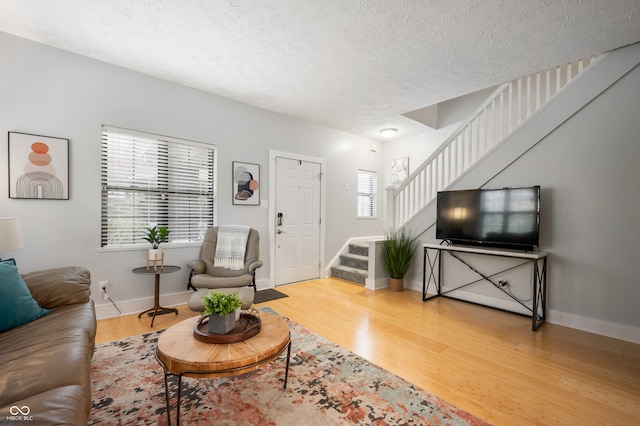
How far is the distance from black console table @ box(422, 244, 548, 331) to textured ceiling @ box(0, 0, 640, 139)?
205cm

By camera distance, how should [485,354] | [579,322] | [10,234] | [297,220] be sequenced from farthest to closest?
[297,220], [579,322], [485,354], [10,234]

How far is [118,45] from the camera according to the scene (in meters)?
2.84

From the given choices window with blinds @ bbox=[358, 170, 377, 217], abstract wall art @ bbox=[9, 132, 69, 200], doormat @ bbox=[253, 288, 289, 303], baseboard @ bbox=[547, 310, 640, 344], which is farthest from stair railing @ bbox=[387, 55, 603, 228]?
abstract wall art @ bbox=[9, 132, 69, 200]

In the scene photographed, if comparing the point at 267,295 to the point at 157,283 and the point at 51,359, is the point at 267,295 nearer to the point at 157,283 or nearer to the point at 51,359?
the point at 157,283

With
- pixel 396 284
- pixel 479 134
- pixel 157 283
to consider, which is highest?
pixel 479 134

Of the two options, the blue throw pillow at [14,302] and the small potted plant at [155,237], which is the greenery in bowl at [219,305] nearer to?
the blue throw pillow at [14,302]

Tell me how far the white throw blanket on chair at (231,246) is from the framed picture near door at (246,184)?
571mm

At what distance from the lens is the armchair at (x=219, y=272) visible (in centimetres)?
318

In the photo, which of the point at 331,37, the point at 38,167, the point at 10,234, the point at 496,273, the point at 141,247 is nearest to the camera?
the point at 10,234

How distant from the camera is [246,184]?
4.30 metres

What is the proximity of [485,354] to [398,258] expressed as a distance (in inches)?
79.8

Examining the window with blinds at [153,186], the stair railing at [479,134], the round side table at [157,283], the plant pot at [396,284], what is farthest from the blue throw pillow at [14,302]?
the stair railing at [479,134]

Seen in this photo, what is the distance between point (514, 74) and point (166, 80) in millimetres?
4154

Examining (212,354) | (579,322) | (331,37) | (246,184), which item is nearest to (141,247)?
(246,184)
